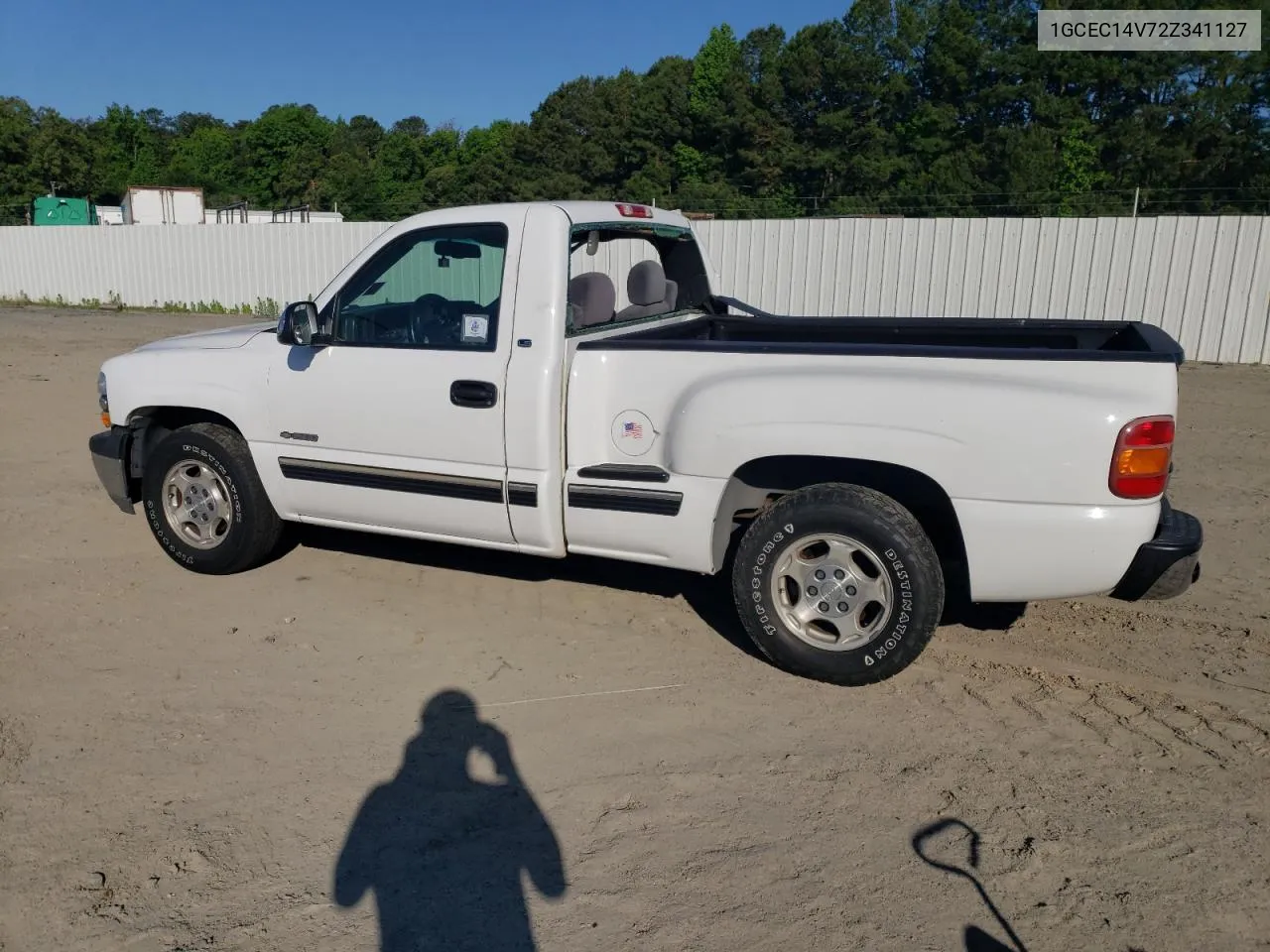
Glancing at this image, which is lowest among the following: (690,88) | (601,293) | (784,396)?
(784,396)

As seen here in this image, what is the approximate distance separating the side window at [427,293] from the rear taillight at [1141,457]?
8.67 feet

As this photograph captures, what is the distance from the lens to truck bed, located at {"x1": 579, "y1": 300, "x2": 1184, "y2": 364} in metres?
3.94

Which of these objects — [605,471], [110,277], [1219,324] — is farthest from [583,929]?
[110,277]

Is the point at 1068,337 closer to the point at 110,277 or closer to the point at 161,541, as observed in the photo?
the point at 161,541

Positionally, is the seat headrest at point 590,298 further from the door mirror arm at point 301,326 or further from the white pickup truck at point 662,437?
the door mirror arm at point 301,326

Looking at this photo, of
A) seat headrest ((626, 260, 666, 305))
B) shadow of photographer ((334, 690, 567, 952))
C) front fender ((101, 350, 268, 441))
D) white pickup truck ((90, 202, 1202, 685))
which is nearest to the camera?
shadow of photographer ((334, 690, 567, 952))

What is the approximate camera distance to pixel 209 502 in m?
5.61

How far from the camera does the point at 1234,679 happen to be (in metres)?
4.39

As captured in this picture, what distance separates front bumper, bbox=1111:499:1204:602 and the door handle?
2.65m

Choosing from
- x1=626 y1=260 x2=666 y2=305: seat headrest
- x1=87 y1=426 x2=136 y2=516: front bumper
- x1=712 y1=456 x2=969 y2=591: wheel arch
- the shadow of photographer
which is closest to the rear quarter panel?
x1=712 y1=456 x2=969 y2=591: wheel arch

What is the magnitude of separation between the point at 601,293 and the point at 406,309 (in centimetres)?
94

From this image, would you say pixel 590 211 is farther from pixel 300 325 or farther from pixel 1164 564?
pixel 1164 564

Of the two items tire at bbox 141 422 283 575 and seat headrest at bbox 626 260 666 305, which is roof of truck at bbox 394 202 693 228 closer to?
seat headrest at bbox 626 260 666 305

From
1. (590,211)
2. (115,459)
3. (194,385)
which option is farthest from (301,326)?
(115,459)
